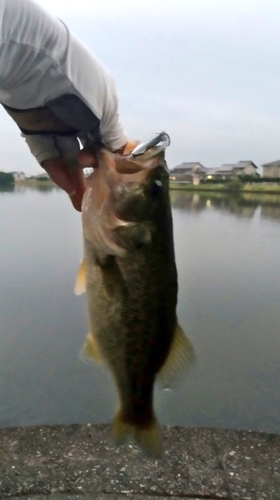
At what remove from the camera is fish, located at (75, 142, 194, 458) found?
1.07 metres

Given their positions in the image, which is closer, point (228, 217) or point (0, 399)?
point (0, 399)

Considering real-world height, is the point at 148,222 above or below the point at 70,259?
above

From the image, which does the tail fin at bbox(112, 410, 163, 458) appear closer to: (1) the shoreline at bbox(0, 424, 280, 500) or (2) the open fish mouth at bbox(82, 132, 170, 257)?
(2) the open fish mouth at bbox(82, 132, 170, 257)

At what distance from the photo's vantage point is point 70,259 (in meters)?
9.94

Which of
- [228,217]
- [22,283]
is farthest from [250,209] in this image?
[22,283]

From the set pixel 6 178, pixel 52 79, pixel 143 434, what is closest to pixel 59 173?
pixel 52 79

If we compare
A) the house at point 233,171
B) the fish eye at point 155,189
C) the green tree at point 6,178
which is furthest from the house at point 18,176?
the fish eye at point 155,189

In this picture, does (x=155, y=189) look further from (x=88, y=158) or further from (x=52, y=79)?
(x=52, y=79)

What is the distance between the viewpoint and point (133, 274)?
3.57 ft

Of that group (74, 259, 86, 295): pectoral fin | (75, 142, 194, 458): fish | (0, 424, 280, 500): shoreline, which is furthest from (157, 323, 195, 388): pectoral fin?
(0, 424, 280, 500): shoreline

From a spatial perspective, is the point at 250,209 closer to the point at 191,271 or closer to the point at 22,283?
the point at 191,271

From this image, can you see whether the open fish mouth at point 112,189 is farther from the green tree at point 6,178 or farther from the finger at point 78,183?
the green tree at point 6,178

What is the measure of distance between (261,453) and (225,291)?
6324 mm

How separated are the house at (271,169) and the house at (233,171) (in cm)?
52
